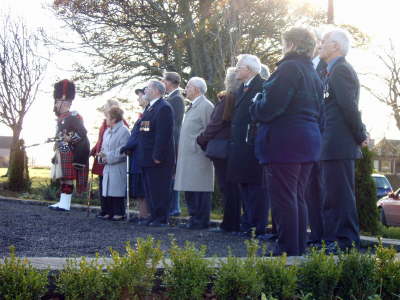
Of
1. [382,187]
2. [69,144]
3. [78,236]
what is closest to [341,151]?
[78,236]

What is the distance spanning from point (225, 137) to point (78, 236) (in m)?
2.10

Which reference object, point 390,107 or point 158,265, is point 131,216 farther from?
point 390,107

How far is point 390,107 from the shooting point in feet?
115

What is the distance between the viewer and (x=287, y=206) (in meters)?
5.29

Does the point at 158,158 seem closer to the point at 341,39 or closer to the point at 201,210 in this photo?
the point at 201,210

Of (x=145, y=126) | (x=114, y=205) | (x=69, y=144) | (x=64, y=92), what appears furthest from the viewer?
(x=64, y=92)

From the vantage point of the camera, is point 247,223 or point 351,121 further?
point 247,223

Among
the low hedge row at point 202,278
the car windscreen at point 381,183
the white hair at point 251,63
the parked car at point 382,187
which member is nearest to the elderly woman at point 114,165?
the white hair at point 251,63

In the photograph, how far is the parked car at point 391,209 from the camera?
16016mm

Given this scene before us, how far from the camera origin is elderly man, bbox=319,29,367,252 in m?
5.90

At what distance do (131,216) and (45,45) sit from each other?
1410 centimetres

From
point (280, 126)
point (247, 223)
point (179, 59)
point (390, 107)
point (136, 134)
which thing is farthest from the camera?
point (390, 107)

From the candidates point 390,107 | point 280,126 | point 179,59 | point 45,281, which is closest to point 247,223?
point 280,126

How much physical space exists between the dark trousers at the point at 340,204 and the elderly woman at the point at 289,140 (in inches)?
19.9
